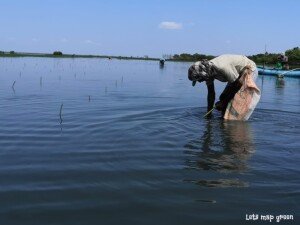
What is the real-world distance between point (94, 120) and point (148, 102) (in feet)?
16.1

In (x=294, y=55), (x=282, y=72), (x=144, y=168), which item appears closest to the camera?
(x=144, y=168)

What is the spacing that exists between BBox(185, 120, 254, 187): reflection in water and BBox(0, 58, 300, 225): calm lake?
0.02 m

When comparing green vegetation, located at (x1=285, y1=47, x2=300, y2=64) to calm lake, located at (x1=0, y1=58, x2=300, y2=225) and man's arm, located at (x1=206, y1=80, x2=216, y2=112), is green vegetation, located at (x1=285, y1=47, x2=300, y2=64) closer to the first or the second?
calm lake, located at (x1=0, y1=58, x2=300, y2=225)

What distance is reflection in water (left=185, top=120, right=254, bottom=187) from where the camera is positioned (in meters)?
6.73

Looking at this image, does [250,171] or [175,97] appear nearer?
[250,171]

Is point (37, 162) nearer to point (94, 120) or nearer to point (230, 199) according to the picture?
point (230, 199)

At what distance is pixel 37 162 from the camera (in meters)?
7.08

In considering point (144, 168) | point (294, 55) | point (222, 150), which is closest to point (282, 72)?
point (222, 150)

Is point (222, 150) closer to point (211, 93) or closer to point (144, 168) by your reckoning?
point (144, 168)

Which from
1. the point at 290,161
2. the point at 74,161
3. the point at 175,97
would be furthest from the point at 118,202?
the point at 175,97

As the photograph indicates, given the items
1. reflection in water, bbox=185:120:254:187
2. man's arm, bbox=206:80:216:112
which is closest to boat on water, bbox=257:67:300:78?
man's arm, bbox=206:80:216:112

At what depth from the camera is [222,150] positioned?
26.1ft

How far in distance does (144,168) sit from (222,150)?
1.81 m

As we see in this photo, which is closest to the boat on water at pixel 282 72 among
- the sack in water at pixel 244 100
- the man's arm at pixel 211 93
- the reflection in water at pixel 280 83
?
the reflection in water at pixel 280 83
